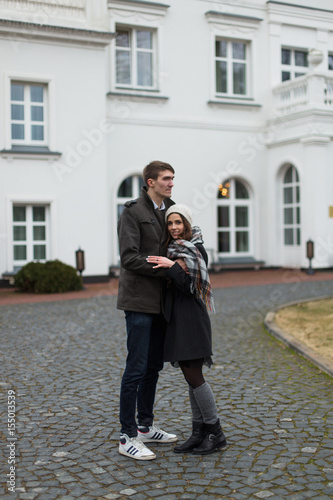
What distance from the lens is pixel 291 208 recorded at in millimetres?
20203

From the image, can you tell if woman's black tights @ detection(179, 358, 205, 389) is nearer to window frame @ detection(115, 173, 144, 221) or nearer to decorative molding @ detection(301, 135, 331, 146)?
window frame @ detection(115, 173, 144, 221)

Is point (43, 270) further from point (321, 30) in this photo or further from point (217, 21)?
point (321, 30)

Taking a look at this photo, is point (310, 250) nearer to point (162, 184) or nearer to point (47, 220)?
point (47, 220)

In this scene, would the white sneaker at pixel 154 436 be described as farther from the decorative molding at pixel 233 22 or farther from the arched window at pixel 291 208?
the decorative molding at pixel 233 22

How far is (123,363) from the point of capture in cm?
691

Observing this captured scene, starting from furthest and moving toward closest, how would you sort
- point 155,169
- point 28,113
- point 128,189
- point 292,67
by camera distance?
point 292,67
point 128,189
point 28,113
point 155,169

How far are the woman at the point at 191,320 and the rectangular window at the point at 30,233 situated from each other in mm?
12764

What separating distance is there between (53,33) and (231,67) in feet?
21.7

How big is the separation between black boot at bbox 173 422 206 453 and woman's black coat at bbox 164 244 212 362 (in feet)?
1.66

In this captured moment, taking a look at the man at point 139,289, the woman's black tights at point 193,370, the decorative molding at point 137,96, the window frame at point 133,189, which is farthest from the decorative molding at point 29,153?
the woman's black tights at point 193,370

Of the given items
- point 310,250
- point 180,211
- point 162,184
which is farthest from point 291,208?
point 180,211

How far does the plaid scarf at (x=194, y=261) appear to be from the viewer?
404cm

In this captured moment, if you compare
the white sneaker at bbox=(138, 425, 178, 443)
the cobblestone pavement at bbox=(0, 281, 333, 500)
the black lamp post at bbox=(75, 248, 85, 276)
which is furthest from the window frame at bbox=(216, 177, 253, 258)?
the white sneaker at bbox=(138, 425, 178, 443)

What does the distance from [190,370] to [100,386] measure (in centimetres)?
201
